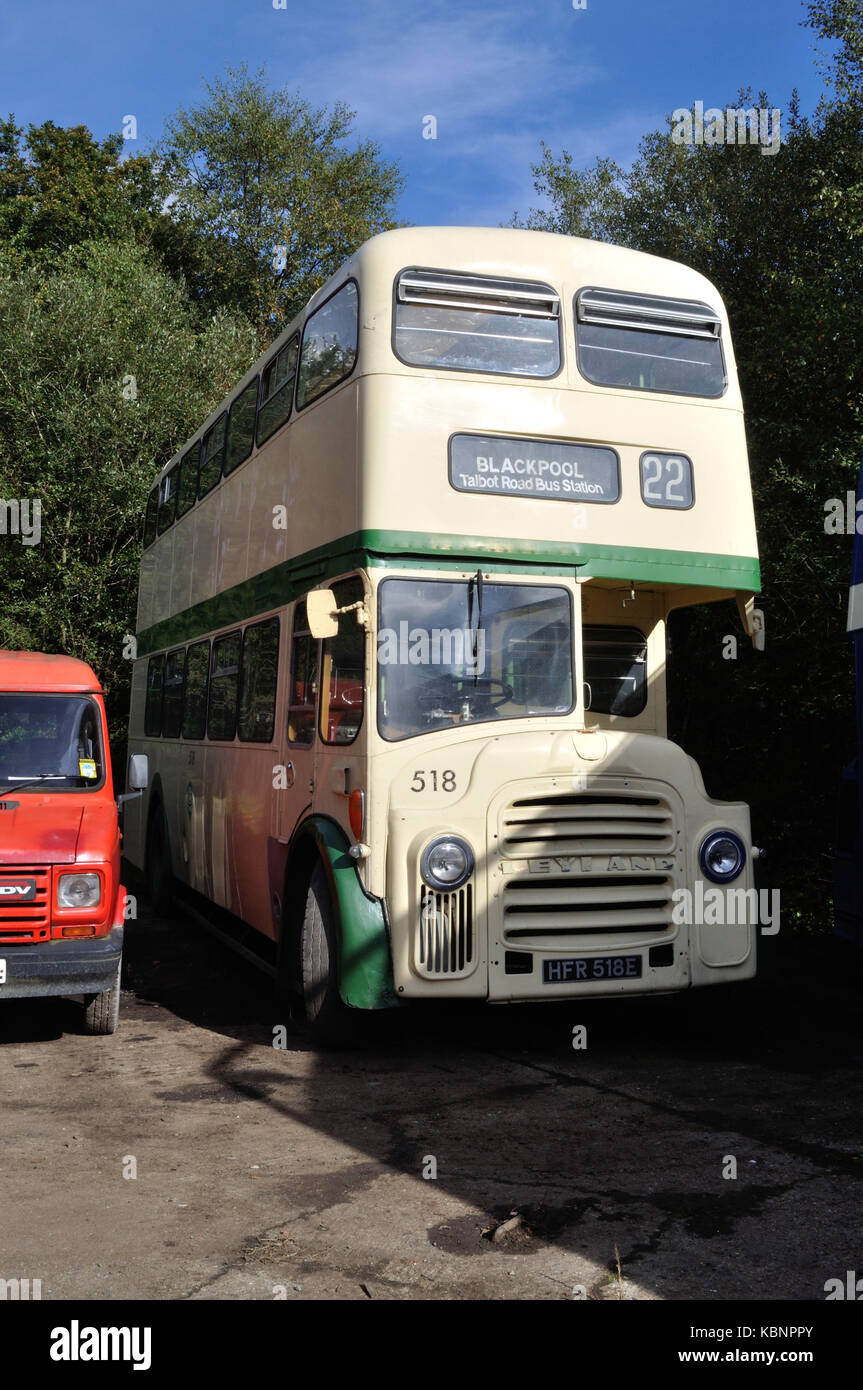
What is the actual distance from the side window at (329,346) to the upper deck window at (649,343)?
1.36m

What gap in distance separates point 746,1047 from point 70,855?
4.10 m

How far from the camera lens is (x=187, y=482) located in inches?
533

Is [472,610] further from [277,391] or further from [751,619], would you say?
[277,391]

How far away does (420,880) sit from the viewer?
686cm

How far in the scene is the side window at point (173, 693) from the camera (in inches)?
519

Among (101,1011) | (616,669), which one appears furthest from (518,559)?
(101,1011)

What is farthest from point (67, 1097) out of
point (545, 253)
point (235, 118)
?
point (235, 118)

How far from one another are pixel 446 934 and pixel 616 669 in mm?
2433

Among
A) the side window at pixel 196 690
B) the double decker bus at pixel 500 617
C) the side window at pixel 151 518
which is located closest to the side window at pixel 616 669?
the double decker bus at pixel 500 617

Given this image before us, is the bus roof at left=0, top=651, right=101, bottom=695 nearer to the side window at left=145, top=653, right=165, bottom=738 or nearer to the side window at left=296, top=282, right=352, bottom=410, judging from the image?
the side window at left=296, top=282, right=352, bottom=410

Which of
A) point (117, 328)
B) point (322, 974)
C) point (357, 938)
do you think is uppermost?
point (117, 328)

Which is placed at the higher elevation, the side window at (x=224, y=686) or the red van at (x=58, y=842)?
the side window at (x=224, y=686)

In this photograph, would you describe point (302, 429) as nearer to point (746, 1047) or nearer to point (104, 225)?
point (746, 1047)

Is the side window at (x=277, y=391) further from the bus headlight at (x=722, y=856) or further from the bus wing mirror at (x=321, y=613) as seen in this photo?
the bus headlight at (x=722, y=856)
